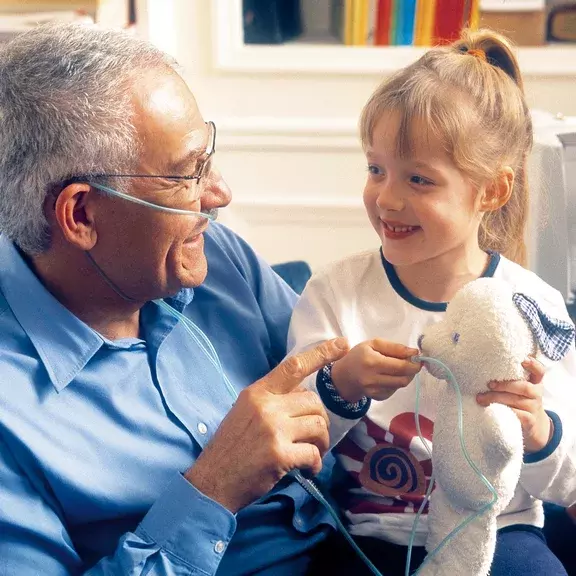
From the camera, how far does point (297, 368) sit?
115 centimetres

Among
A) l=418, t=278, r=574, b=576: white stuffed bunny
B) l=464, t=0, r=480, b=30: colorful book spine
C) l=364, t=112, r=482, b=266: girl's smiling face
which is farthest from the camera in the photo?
l=464, t=0, r=480, b=30: colorful book spine

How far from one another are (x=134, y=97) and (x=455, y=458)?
688 millimetres

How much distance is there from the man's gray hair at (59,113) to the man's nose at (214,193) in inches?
5.9

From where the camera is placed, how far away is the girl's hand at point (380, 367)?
114cm

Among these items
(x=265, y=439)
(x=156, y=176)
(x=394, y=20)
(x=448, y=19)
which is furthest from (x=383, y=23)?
(x=265, y=439)

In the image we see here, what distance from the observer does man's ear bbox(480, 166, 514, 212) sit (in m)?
1.36

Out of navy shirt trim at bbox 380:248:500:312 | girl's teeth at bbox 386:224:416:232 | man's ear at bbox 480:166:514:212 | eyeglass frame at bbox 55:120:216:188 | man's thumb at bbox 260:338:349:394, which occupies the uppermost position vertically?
eyeglass frame at bbox 55:120:216:188

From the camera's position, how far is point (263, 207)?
2924mm

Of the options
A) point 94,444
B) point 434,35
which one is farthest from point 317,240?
point 94,444

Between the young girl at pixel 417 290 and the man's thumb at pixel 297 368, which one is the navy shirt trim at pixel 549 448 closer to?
the young girl at pixel 417 290

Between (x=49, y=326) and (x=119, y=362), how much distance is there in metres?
0.12

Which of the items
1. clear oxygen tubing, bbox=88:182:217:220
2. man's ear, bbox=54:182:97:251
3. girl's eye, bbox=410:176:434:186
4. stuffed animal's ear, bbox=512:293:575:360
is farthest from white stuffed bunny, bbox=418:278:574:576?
man's ear, bbox=54:182:97:251

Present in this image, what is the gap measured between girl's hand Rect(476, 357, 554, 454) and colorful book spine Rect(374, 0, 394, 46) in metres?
1.84

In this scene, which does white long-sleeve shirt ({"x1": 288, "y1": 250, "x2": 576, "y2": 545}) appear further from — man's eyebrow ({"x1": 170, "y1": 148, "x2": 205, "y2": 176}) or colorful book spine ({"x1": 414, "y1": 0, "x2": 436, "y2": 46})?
colorful book spine ({"x1": 414, "y1": 0, "x2": 436, "y2": 46})
